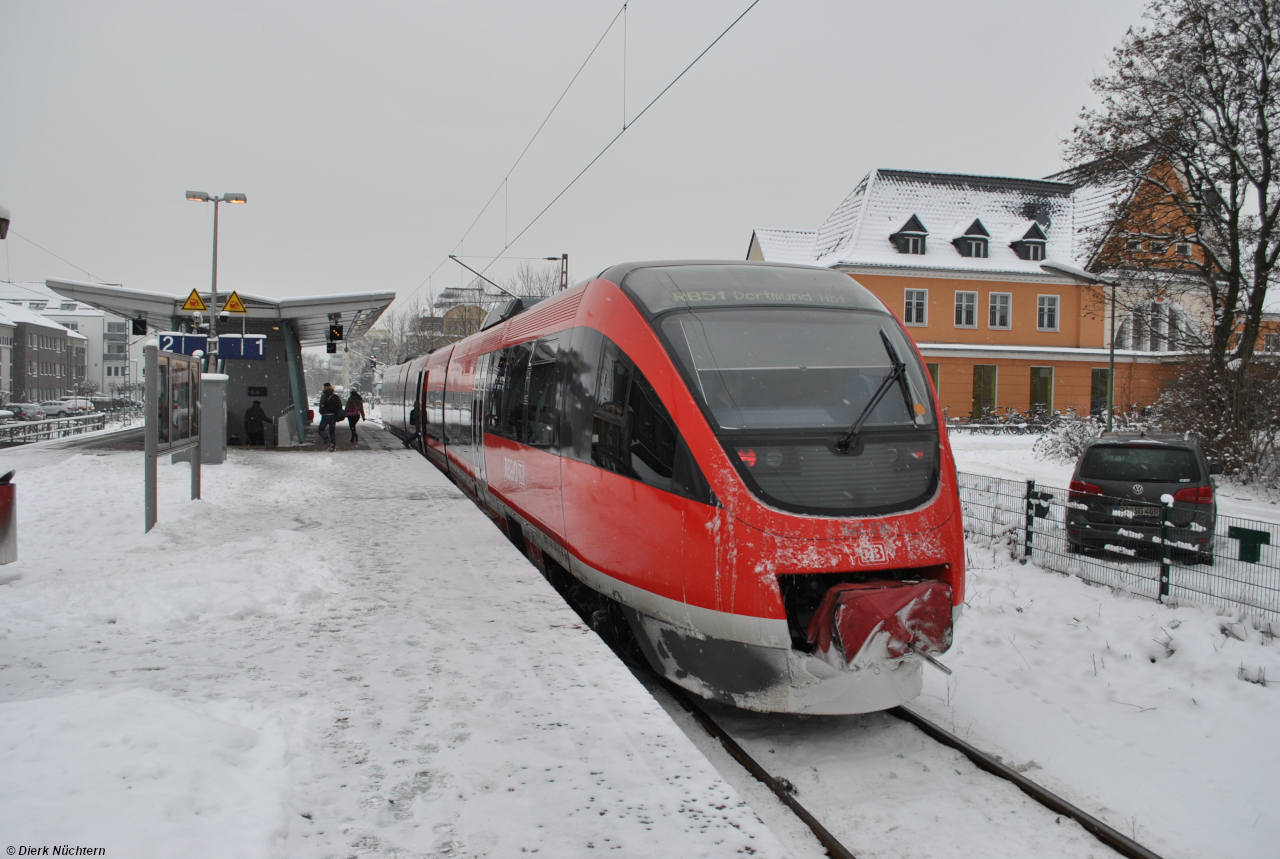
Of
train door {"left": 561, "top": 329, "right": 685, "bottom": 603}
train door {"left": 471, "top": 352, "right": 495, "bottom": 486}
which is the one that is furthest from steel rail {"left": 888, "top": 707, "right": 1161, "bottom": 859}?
train door {"left": 471, "top": 352, "right": 495, "bottom": 486}

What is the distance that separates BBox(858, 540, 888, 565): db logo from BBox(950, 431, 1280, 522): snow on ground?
965 centimetres

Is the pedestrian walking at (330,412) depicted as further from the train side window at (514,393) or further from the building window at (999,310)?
the building window at (999,310)

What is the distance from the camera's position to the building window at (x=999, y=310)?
4138 cm

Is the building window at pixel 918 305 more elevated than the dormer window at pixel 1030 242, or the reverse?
the dormer window at pixel 1030 242

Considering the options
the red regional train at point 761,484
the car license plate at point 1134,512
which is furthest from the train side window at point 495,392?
the car license plate at point 1134,512

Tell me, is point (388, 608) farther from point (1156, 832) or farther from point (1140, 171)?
point (1140, 171)

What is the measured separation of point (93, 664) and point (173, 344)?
16.0 m

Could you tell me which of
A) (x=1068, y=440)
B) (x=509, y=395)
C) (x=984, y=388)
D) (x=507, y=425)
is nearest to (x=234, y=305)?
(x=509, y=395)

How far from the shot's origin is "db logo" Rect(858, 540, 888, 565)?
15.9 ft

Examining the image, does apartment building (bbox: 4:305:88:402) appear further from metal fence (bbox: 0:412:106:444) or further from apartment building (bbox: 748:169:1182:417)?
apartment building (bbox: 748:169:1182:417)

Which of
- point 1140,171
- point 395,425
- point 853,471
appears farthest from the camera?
point 395,425

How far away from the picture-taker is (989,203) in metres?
42.8

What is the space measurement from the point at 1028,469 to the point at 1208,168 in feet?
26.2

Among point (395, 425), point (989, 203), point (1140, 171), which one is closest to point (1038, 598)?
point (1140, 171)
